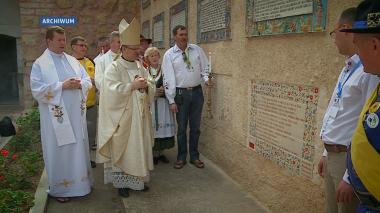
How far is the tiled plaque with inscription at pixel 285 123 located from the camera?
9.74ft

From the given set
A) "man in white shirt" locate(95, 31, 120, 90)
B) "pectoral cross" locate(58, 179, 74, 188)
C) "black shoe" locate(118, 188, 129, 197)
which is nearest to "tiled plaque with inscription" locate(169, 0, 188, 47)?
"man in white shirt" locate(95, 31, 120, 90)

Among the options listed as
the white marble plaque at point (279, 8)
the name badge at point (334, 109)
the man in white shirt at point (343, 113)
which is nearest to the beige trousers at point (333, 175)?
the man in white shirt at point (343, 113)

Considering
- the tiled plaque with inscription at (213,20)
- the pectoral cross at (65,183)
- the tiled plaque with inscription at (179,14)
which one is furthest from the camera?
the tiled plaque with inscription at (179,14)

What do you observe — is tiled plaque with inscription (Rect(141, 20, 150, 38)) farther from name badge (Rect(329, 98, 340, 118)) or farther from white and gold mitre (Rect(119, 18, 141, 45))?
name badge (Rect(329, 98, 340, 118))

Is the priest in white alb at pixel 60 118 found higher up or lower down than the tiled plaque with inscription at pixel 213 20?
lower down

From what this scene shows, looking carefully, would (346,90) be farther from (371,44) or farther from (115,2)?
(115,2)

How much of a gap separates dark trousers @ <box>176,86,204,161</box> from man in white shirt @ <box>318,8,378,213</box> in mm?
2659

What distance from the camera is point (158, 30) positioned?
Result: 8.85m

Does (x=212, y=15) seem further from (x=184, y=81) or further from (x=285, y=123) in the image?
(x=285, y=123)

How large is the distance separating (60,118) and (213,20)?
7.86 ft

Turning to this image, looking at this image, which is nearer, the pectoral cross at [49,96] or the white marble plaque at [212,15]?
the pectoral cross at [49,96]

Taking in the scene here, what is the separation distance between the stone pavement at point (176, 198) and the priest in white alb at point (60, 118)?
0.66 feet

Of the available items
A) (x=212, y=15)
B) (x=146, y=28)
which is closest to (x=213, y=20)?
(x=212, y=15)

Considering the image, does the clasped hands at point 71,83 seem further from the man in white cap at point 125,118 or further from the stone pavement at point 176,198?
the stone pavement at point 176,198
